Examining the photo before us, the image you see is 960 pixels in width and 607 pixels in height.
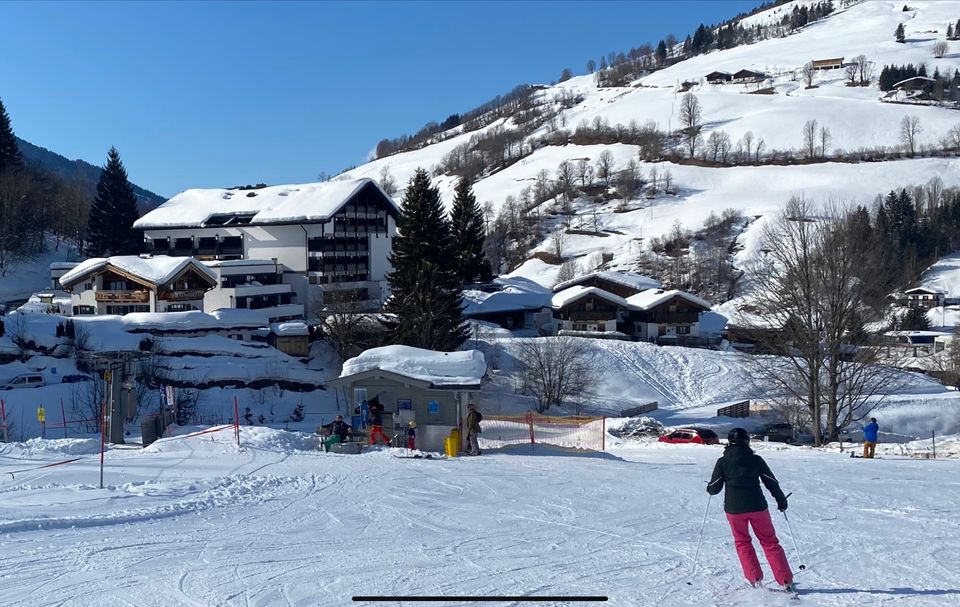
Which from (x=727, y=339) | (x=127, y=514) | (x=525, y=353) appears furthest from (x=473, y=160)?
(x=127, y=514)

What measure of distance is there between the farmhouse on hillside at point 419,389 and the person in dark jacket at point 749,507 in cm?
1314

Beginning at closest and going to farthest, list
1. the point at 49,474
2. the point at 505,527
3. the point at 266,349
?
the point at 505,527
the point at 49,474
the point at 266,349

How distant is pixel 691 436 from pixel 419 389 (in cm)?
1271

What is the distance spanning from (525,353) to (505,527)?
Answer: 111ft

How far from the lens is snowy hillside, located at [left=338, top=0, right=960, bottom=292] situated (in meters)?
108

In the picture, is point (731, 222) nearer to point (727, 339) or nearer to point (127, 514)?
point (727, 339)

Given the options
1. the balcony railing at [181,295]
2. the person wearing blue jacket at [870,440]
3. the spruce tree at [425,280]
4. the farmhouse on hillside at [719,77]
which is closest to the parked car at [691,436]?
the person wearing blue jacket at [870,440]

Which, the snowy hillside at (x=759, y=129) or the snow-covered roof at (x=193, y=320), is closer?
the snow-covered roof at (x=193, y=320)

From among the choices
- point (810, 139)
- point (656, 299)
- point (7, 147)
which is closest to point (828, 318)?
point (656, 299)

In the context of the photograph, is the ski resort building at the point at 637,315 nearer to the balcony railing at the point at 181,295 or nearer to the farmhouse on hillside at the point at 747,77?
the balcony railing at the point at 181,295

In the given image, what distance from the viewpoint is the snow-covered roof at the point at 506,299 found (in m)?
58.0

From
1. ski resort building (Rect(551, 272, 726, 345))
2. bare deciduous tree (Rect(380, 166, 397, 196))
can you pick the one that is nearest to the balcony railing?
ski resort building (Rect(551, 272, 726, 345))

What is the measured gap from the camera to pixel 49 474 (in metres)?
14.2

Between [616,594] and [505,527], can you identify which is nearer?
[616,594]
